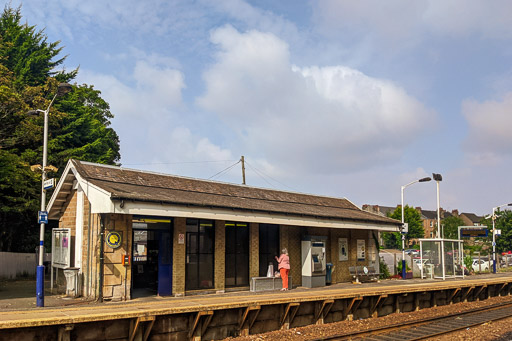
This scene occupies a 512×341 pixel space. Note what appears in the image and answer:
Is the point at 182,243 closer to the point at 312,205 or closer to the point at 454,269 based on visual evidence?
the point at 312,205

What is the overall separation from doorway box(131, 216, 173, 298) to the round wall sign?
0.99 m

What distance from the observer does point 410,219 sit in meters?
86.6

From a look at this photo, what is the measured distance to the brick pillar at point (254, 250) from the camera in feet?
66.8

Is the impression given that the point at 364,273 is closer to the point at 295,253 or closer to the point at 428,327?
the point at 295,253

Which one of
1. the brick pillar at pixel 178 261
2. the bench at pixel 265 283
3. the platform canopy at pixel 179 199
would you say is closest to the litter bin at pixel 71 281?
the platform canopy at pixel 179 199

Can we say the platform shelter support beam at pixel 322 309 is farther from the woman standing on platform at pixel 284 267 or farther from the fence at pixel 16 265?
the fence at pixel 16 265

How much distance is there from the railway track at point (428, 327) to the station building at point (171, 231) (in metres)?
6.81

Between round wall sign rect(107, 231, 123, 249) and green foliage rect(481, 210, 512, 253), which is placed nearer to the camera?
round wall sign rect(107, 231, 123, 249)

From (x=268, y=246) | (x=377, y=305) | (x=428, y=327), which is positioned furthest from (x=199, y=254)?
(x=428, y=327)

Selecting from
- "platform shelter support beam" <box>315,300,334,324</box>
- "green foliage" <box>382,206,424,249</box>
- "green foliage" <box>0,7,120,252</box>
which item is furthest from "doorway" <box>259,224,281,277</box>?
"green foliage" <box>382,206,424,249</box>

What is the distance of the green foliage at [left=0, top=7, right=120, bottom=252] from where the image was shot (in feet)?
88.8

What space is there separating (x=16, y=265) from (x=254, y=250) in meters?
17.5

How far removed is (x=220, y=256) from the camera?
19203 mm

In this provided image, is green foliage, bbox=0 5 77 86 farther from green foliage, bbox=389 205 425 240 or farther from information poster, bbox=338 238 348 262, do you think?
green foliage, bbox=389 205 425 240
